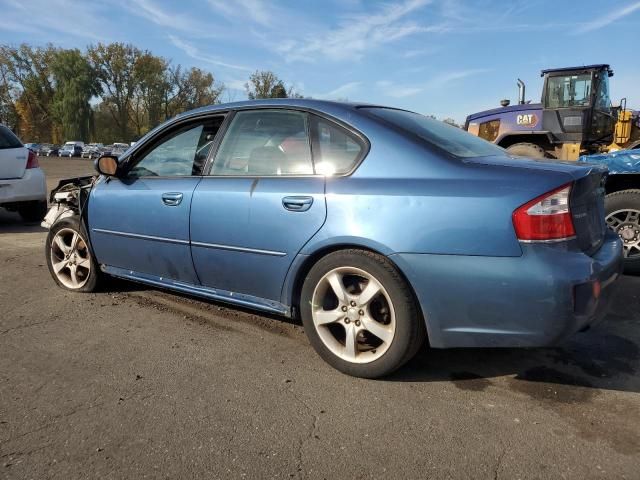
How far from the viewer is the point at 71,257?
440 centimetres

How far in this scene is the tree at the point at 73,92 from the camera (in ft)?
210

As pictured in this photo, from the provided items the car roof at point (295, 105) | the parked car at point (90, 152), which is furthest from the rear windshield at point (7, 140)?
the parked car at point (90, 152)

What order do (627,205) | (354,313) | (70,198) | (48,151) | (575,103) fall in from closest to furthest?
(354,313) → (70,198) → (627,205) → (575,103) → (48,151)

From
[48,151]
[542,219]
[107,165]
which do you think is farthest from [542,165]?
[48,151]

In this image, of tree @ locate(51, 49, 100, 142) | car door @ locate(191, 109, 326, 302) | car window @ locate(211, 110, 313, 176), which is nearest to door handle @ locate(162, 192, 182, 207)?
car door @ locate(191, 109, 326, 302)

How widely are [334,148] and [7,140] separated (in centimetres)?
673

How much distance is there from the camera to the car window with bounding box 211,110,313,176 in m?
3.09

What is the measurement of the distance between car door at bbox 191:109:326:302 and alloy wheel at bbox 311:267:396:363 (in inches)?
11.8

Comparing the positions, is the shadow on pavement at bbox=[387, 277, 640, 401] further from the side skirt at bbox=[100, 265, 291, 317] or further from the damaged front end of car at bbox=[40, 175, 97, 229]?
the damaged front end of car at bbox=[40, 175, 97, 229]

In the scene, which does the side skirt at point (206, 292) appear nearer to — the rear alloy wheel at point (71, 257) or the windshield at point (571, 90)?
the rear alloy wheel at point (71, 257)

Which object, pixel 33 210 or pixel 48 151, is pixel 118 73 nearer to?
pixel 48 151

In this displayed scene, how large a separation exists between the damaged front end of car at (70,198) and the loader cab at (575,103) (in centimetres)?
818

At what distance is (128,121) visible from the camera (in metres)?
72.1

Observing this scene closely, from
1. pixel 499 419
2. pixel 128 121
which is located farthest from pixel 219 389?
pixel 128 121
